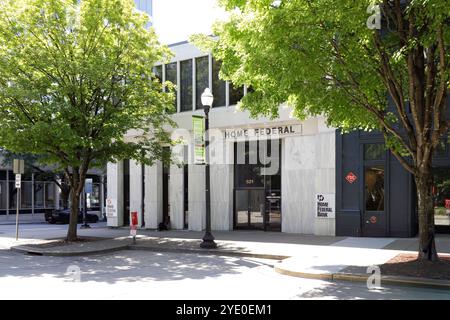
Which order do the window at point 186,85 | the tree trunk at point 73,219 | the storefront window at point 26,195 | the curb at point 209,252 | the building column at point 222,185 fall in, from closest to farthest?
the curb at point 209,252
the tree trunk at point 73,219
the building column at point 222,185
the window at point 186,85
the storefront window at point 26,195

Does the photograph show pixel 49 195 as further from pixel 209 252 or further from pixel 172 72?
pixel 209 252

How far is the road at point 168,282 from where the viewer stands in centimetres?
878

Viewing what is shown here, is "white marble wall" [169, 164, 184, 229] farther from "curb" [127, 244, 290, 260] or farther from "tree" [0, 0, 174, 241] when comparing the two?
"curb" [127, 244, 290, 260]

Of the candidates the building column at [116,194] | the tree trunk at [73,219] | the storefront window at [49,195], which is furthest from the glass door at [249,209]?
the storefront window at [49,195]

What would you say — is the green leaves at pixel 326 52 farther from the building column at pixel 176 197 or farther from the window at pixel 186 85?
the building column at pixel 176 197

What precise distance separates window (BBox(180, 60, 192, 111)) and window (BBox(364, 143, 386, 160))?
29.8ft

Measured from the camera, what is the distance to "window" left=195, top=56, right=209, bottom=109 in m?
22.8

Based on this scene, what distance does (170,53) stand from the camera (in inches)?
762

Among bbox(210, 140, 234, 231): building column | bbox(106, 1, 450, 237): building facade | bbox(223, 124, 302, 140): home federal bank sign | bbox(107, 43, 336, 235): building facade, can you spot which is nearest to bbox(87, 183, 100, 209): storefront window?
bbox(106, 1, 450, 237): building facade

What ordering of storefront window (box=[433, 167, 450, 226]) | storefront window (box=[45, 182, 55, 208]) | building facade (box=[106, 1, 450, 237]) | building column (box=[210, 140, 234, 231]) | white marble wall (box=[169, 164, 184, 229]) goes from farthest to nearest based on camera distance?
storefront window (box=[45, 182, 55, 208])
white marble wall (box=[169, 164, 184, 229])
building column (box=[210, 140, 234, 231])
building facade (box=[106, 1, 450, 237])
storefront window (box=[433, 167, 450, 226])

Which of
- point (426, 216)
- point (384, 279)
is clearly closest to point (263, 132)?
point (426, 216)

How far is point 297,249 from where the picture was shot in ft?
49.4

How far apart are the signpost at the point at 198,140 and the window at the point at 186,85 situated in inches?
302

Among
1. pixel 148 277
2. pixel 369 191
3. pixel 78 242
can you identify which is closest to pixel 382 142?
pixel 369 191
